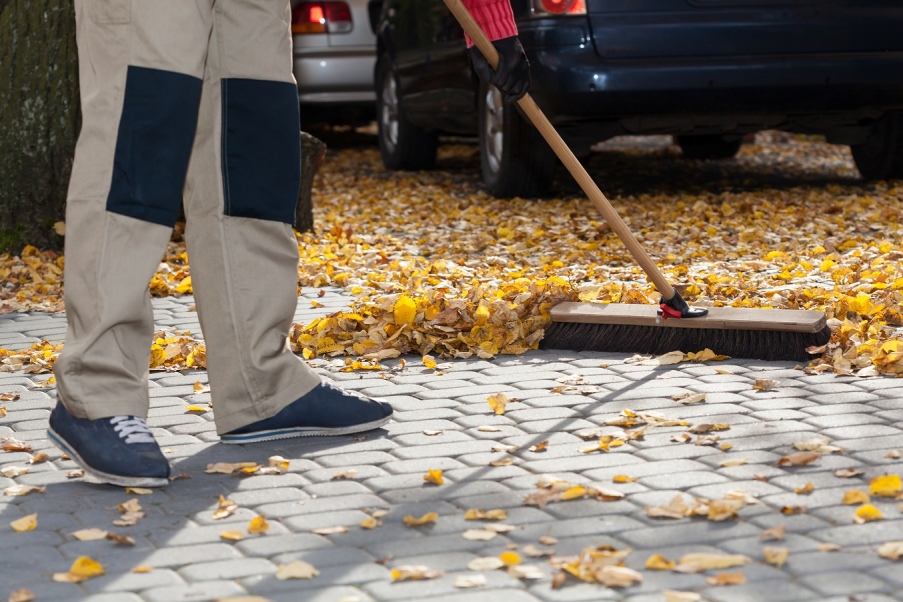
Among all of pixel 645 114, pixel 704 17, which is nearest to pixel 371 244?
pixel 645 114

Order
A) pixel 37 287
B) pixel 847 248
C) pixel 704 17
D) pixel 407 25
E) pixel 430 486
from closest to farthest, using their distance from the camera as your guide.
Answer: pixel 430 486, pixel 37 287, pixel 847 248, pixel 704 17, pixel 407 25

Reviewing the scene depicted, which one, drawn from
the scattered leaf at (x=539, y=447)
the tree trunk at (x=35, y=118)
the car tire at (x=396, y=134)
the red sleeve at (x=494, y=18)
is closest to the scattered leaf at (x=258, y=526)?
the scattered leaf at (x=539, y=447)

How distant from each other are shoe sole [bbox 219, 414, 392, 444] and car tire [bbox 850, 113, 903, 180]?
5581 mm

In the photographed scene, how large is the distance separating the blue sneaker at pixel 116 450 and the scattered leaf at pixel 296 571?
66 centimetres

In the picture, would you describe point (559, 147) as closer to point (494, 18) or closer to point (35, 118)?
point (494, 18)

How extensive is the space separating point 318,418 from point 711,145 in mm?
8105

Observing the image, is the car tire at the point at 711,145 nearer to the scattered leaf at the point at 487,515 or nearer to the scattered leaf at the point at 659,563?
the scattered leaf at the point at 487,515

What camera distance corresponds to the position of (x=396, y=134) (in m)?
10.5

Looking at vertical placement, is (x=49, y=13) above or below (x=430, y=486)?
above

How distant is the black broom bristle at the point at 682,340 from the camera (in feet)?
13.8

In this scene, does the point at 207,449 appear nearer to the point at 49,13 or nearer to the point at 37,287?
the point at 37,287

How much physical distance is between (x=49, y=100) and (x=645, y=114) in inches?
120

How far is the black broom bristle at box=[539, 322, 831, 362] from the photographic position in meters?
4.21

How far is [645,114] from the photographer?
24.0ft
